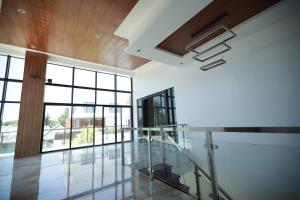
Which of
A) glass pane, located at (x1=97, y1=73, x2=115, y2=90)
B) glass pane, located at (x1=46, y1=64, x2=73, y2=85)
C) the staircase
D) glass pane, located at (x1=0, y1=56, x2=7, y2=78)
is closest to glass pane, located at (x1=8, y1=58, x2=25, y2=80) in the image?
glass pane, located at (x1=0, y1=56, x2=7, y2=78)

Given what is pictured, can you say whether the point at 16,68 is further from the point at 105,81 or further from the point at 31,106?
the point at 105,81

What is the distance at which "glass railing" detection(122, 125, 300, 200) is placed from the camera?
187 cm

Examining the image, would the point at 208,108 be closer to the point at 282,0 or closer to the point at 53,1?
the point at 282,0

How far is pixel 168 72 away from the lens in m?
6.83

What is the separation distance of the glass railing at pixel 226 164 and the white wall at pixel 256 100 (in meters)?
0.01

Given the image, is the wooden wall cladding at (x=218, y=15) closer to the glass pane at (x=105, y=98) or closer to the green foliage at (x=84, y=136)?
the glass pane at (x=105, y=98)

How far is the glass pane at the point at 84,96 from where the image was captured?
7.25 meters

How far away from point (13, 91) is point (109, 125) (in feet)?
14.0

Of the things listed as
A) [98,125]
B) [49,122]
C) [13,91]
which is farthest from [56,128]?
[13,91]

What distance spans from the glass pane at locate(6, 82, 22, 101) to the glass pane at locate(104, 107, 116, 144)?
→ 143 inches

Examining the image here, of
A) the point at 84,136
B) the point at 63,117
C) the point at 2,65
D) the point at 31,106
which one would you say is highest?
the point at 2,65

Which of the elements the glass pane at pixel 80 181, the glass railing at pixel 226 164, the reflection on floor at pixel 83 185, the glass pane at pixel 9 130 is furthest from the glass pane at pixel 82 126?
the glass railing at pixel 226 164

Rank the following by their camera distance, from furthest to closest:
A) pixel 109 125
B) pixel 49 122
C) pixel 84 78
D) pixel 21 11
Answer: pixel 109 125
pixel 84 78
pixel 49 122
pixel 21 11

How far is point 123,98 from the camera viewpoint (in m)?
8.85
